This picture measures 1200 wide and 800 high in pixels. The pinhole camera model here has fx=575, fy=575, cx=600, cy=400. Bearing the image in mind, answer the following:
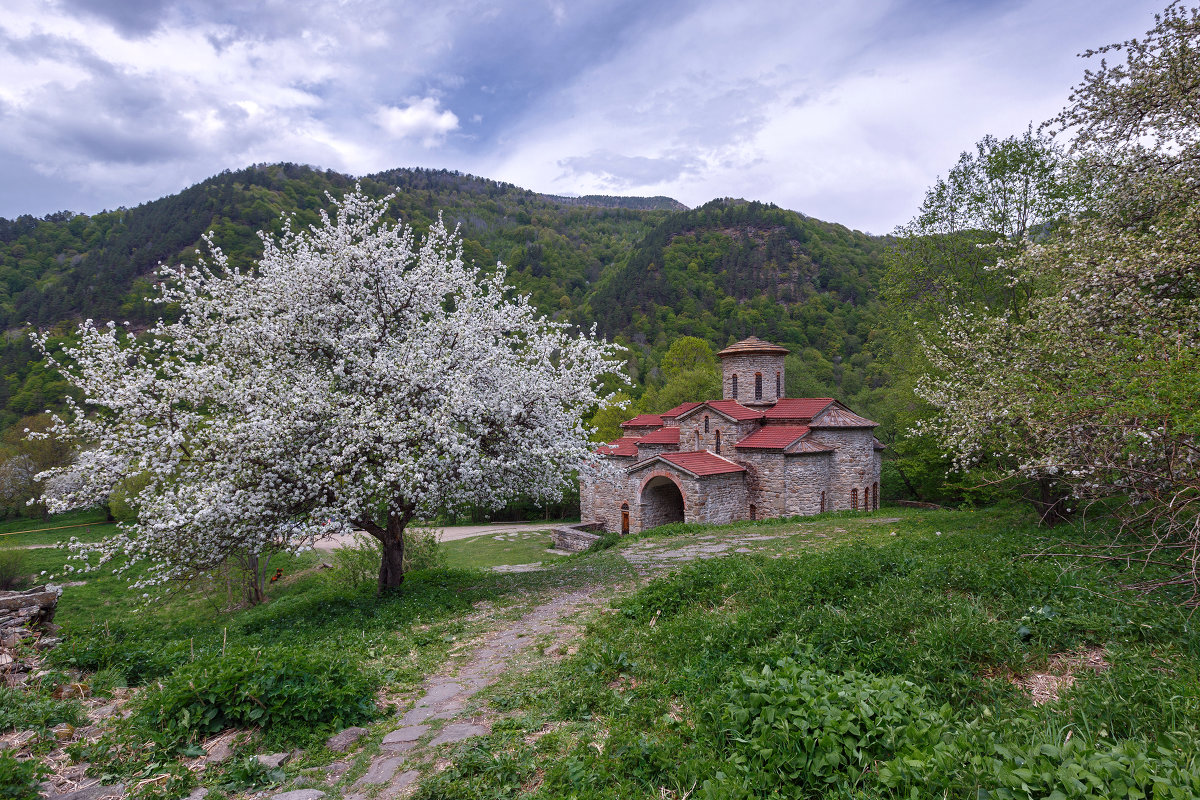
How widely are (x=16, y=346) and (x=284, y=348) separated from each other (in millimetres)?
78961

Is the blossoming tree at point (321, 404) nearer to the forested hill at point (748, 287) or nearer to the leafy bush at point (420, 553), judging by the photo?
the leafy bush at point (420, 553)

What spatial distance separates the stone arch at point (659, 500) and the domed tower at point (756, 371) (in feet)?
18.1

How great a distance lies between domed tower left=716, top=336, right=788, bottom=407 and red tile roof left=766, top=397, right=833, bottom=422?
820 millimetres

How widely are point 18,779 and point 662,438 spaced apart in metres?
26.3

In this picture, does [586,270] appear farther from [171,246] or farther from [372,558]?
[372,558]

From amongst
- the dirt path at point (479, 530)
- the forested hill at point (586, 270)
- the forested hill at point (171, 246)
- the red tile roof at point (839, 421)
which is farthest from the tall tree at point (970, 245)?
the forested hill at point (586, 270)

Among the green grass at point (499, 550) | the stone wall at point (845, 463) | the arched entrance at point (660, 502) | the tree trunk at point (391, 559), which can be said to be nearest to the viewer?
the tree trunk at point (391, 559)

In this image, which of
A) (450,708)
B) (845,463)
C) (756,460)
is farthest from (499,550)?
(450,708)

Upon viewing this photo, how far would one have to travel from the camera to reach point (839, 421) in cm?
2484

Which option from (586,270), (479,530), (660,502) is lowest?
(479,530)

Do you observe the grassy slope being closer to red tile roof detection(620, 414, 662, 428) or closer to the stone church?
the stone church

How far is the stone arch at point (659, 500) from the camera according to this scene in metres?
25.7

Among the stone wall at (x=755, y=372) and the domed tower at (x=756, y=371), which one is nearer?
the domed tower at (x=756, y=371)

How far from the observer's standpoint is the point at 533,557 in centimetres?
2592
